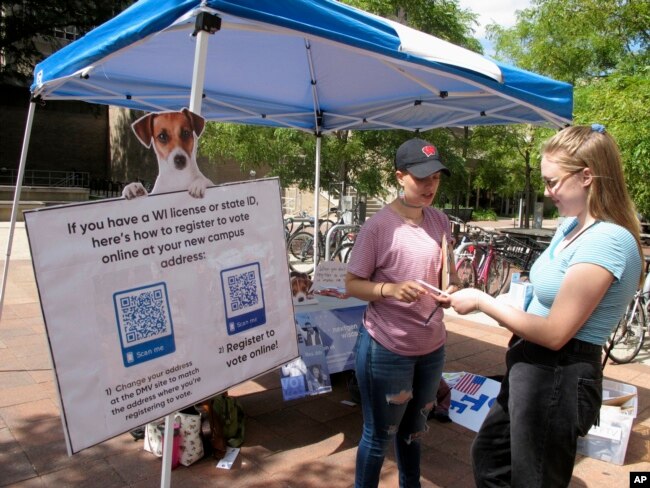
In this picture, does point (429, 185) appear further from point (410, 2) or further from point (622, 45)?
point (622, 45)

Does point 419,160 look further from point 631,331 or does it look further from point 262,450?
point 631,331

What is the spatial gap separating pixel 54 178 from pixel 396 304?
97.5 ft

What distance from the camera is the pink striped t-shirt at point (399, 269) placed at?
7.08 ft

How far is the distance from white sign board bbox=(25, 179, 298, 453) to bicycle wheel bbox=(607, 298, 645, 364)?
4.42 metres

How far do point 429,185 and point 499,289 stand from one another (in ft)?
22.4

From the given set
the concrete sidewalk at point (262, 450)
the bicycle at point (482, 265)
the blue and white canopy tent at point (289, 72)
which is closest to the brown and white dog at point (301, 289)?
the concrete sidewalk at point (262, 450)

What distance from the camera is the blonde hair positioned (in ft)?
5.41

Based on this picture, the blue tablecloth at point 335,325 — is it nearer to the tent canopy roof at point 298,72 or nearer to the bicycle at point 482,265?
the tent canopy roof at point 298,72

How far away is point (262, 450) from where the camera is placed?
3170 millimetres

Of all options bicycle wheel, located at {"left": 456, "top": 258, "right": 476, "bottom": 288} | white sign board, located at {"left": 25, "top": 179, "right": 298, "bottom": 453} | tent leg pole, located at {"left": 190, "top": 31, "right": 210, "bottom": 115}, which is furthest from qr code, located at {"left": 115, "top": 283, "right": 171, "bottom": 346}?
bicycle wheel, located at {"left": 456, "top": 258, "right": 476, "bottom": 288}

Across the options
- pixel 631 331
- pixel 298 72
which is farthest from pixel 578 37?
pixel 298 72

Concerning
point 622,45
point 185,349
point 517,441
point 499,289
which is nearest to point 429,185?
point 517,441

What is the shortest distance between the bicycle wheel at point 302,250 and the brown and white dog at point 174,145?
26.8ft

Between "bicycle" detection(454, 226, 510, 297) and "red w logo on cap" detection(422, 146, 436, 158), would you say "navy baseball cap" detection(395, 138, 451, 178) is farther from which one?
"bicycle" detection(454, 226, 510, 297)
